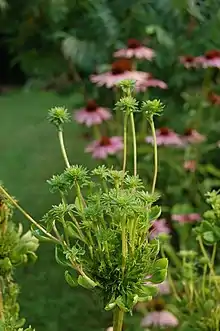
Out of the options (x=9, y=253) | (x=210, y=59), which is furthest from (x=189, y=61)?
(x=9, y=253)

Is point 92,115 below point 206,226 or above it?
above

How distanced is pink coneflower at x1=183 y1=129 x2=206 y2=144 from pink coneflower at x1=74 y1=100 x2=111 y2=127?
0.22 metres

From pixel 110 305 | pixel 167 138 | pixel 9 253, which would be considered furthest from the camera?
pixel 167 138

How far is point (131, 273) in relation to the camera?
0.80 metres

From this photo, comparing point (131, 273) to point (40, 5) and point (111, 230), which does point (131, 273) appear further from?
point (40, 5)

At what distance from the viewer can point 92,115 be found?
80.4 inches

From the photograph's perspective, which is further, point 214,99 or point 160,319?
point 214,99

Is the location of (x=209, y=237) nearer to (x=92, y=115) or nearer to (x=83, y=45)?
(x=92, y=115)

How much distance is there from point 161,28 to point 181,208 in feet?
1.86

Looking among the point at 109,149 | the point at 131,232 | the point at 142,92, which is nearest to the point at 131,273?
the point at 131,232

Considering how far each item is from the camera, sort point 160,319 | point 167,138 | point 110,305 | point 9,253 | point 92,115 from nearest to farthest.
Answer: point 110,305 → point 9,253 → point 160,319 → point 167,138 → point 92,115

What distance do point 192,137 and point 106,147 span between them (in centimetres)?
25

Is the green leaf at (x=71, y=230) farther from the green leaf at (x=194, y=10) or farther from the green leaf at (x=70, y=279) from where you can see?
the green leaf at (x=194, y=10)

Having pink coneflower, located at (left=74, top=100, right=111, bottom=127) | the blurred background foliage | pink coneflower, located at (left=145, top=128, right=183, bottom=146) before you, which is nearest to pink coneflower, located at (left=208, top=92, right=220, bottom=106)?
the blurred background foliage
